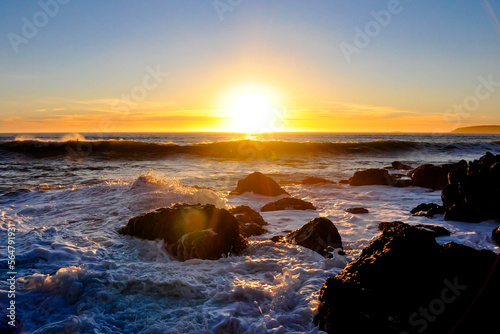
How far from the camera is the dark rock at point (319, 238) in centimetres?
569

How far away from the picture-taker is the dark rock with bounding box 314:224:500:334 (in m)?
2.95

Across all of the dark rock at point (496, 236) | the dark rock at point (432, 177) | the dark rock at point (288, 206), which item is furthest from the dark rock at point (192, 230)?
the dark rock at point (432, 177)

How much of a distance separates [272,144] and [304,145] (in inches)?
140

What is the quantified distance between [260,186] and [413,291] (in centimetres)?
867

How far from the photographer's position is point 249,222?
24.7ft

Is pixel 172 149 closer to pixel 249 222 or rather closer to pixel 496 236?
pixel 249 222

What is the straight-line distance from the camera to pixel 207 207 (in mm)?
6578

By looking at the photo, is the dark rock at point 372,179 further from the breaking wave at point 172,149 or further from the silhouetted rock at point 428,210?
the breaking wave at point 172,149

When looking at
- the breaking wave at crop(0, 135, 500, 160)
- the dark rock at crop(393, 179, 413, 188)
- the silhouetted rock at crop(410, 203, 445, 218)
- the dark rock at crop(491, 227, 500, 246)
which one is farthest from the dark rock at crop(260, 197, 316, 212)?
the breaking wave at crop(0, 135, 500, 160)

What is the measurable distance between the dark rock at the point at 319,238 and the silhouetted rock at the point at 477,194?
142 inches

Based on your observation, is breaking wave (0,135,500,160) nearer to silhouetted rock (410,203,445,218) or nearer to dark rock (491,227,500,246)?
silhouetted rock (410,203,445,218)

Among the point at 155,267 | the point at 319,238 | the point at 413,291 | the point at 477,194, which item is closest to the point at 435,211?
the point at 477,194

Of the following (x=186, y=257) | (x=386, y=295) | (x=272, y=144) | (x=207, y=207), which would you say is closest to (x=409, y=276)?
(x=386, y=295)

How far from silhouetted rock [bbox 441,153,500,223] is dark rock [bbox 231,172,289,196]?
5298 millimetres
